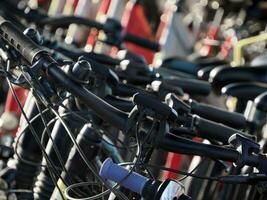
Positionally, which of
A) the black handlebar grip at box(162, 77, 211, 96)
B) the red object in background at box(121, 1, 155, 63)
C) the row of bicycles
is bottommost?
the row of bicycles

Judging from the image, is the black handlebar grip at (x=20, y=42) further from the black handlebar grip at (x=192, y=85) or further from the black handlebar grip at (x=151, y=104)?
the black handlebar grip at (x=192, y=85)

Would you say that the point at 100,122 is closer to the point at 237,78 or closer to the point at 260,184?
the point at 260,184

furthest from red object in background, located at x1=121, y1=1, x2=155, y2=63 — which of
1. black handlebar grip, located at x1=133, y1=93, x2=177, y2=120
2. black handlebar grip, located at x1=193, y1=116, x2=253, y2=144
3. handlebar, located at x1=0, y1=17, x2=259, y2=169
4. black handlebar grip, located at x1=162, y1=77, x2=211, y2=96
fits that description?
black handlebar grip, located at x1=133, y1=93, x2=177, y2=120

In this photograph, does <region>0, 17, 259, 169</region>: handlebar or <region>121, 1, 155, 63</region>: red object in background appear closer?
<region>0, 17, 259, 169</region>: handlebar

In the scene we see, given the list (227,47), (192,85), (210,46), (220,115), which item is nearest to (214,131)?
(220,115)

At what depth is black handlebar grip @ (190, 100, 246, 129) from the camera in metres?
1.68

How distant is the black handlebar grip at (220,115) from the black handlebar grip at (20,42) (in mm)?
511

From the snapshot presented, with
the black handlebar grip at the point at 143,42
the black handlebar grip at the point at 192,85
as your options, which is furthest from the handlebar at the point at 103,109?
the black handlebar grip at the point at 143,42

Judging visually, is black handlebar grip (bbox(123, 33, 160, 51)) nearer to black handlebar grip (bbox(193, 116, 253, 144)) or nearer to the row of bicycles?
the row of bicycles

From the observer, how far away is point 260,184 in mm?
1340

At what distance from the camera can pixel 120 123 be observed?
1230mm

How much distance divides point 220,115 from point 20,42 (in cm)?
59

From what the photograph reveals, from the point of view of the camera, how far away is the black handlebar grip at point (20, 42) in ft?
4.33

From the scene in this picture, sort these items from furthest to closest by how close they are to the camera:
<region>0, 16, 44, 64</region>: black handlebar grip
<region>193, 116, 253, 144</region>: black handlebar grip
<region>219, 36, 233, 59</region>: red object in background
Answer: <region>219, 36, 233, 59</region>: red object in background < <region>193, 116, 253, 144</region>: black handlebar grip < <region>0, 16, 44, 64</region>: black handlebar grip
